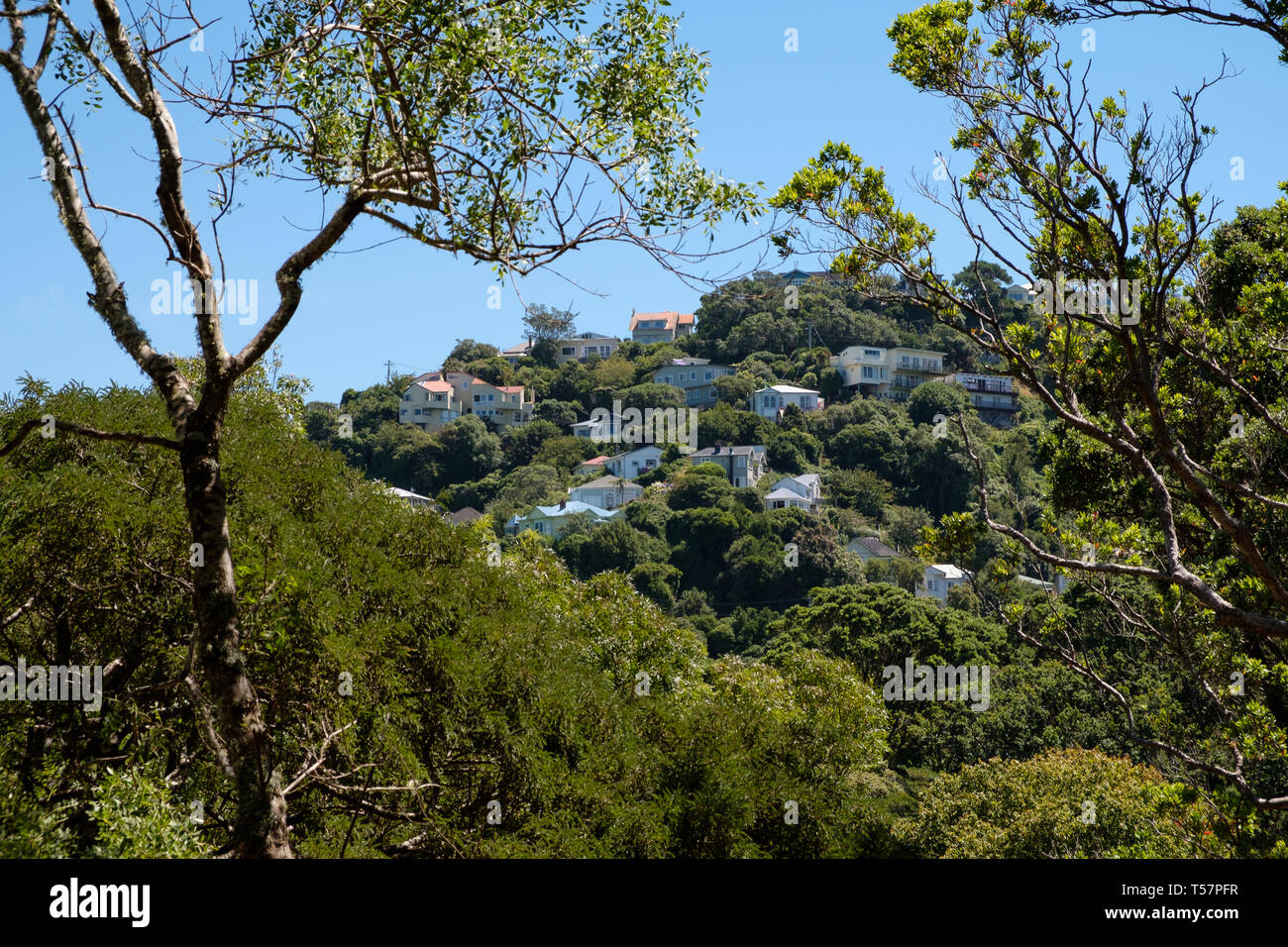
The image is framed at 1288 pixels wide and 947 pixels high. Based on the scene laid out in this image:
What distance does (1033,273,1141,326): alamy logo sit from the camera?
7.18 meters

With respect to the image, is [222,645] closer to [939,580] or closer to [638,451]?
[939,580]

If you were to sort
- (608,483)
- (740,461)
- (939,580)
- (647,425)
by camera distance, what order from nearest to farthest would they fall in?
(939,580) < (740,461) < (608,483) < (647,425)

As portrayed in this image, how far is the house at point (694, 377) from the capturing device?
95625 mm

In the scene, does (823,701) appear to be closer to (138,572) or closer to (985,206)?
(985,206)

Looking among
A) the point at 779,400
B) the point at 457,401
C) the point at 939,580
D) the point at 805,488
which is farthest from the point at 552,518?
the point at 457,401

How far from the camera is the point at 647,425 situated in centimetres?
8894

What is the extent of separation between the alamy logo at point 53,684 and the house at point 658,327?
116 meters

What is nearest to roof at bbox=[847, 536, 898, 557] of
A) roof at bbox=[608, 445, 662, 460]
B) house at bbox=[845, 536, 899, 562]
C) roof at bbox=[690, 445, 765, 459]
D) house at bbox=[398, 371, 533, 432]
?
house at bbox=[845, 536, 899, 562]

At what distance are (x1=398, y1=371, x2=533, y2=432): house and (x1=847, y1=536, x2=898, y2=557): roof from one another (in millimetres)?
34389

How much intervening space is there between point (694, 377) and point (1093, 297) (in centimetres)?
9145

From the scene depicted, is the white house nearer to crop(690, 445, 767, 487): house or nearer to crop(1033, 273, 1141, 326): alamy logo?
crop(690, 445, 767, 487): house

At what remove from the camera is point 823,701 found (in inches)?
780
